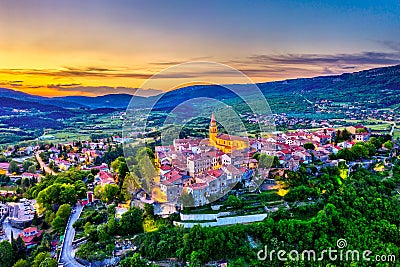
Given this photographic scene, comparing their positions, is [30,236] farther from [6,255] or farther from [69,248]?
[69,248]

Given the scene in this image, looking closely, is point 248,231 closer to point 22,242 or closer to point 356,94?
point 22,242

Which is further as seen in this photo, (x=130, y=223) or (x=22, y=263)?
(x=130, y=223)

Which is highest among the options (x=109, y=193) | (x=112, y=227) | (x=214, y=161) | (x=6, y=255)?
(x=214, y=161)

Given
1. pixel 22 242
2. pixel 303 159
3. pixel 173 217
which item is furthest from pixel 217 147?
pixel 22 242

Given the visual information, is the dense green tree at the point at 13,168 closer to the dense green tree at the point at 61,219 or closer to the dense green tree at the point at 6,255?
the dense green tree at the point at 61,219

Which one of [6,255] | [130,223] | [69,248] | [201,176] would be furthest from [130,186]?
[6,255]

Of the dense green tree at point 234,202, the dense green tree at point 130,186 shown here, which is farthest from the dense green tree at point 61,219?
the dense green tree at point 234,202
